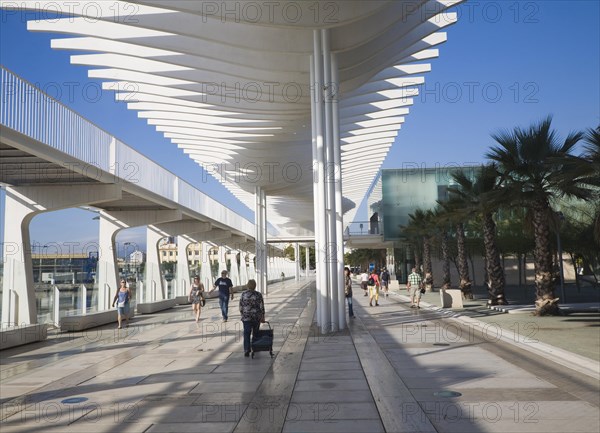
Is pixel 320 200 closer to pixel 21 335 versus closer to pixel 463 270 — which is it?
pixel 21 335

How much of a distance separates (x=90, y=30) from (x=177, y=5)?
3.80 m

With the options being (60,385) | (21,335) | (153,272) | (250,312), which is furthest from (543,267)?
(153,272)

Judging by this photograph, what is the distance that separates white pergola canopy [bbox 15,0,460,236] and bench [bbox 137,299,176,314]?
7.67 meters

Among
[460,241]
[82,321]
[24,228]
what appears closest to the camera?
[24,228]

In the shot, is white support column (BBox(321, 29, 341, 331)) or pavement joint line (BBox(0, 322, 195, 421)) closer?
pavement joint line (BBox(0, 322, 195, 421))

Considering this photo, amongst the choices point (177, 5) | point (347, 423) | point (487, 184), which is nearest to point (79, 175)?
point (177, 5)

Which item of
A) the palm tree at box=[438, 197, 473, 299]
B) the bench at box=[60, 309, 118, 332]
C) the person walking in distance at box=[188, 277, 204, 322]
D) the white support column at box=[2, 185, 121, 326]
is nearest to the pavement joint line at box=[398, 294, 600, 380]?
the person walking in distance at box=[188, 277, 204, 322]

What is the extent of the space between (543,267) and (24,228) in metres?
16.4

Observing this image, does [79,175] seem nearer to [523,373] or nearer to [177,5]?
[177,5]

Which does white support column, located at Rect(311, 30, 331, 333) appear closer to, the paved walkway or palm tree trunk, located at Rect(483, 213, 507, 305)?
the paved walkway

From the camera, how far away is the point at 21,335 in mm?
15156

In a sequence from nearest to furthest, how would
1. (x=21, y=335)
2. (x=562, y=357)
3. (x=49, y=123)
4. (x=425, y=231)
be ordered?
(x=562, y=357), (x=49, y=123), (x=21, y=335), (x=425, y=231)

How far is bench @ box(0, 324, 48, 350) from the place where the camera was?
1446cm

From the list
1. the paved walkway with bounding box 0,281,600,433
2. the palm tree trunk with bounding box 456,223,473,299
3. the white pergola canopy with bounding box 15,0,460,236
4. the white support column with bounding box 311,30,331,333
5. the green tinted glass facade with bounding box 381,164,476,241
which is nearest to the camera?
the paved walkway with bounding box 0,281,600,433
